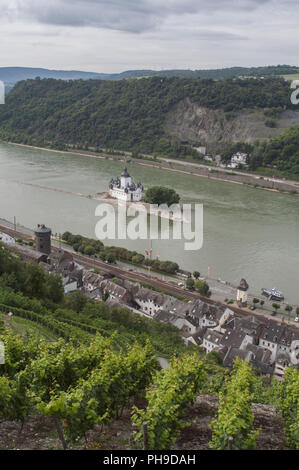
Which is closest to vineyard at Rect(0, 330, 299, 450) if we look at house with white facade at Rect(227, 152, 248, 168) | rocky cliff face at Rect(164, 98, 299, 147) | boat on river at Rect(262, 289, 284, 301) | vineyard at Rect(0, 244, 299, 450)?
vineyard at Rect(0, 244, 299, 450)

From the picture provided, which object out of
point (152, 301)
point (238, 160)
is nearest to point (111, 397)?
point (152, 301)

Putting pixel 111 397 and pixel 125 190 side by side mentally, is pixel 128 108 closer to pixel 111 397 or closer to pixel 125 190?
pixel 125 190

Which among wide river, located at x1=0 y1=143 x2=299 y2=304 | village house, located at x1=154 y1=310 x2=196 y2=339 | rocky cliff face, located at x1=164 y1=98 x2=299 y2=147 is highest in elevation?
rocky cliff face, located at x1=164 y1=98 x2=299 y2=147

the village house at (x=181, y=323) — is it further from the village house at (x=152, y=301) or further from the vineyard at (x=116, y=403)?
the vineyard at (x=116, y=403)

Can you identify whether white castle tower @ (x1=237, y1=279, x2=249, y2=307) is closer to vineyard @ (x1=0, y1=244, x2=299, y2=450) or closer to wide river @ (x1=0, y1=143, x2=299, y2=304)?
wide river @ (x1=0, y1=143, x2=299, y2=304)
